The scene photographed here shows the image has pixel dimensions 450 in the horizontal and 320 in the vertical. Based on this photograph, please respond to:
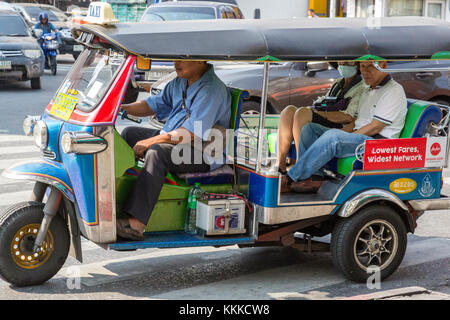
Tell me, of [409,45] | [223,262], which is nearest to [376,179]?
[409,45]

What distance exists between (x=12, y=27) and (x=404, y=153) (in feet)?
45.3

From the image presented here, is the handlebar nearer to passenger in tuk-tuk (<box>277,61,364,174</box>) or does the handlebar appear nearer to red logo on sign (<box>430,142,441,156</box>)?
passenger in tuk-tuk (<box>277,61,364,174</box>)

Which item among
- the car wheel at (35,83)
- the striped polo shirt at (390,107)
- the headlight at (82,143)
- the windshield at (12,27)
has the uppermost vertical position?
the windshield at (12,27)

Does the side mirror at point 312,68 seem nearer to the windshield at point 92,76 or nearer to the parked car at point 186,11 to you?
the parked car at point 186,11

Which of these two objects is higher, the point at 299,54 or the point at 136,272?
the point at 299,54

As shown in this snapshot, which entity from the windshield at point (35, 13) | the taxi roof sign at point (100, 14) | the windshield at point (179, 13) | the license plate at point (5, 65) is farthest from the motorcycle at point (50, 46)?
the taxi roof sign at point (100, 14)

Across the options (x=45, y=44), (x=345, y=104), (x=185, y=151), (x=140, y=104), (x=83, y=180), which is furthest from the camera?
(x=45, y=44)

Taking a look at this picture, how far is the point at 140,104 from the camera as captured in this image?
→ 6129 mm

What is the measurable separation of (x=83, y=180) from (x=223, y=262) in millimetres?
1677

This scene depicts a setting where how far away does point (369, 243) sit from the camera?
5.65 metres

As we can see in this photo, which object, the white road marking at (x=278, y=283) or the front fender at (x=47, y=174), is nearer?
the front fender at (x=47, y=174)

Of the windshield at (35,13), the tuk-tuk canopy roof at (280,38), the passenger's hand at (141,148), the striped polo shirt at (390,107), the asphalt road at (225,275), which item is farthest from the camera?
the windshield at (35,13)

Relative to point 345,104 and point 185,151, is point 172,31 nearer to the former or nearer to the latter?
point 185,151

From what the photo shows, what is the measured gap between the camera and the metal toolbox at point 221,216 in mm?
5319
